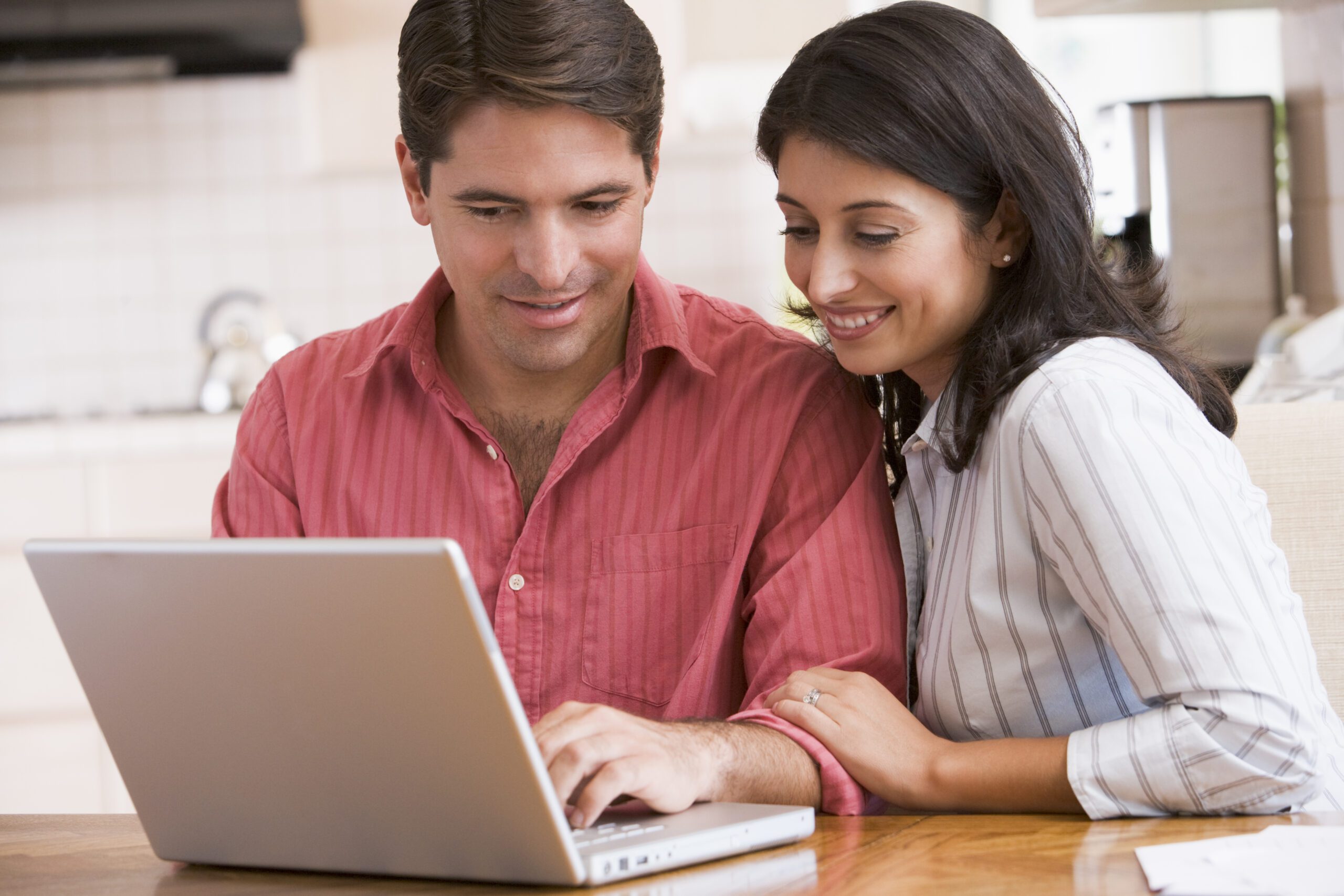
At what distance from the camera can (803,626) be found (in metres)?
1.37

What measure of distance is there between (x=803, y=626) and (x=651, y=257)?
2.81m

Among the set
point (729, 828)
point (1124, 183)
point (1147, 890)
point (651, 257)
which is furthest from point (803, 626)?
point (651, 257)

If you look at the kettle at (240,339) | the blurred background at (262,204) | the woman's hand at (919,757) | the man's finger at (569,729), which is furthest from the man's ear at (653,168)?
the kettle at (240,339)

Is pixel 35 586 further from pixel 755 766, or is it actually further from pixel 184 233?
pixel 755 766

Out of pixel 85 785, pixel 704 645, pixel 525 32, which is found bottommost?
pixel 85 785

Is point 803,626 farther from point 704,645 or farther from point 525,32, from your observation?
point 525,32

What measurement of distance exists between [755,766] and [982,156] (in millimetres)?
575

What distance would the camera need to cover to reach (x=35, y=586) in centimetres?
318

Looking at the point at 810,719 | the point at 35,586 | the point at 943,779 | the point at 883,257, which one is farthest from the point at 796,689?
the point at 35,586

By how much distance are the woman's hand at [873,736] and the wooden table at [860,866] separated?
0.07 meters

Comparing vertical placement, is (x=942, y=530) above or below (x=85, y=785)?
above

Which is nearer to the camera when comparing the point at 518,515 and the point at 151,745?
the point at 151,745

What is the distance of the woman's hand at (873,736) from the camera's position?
115 centimetres

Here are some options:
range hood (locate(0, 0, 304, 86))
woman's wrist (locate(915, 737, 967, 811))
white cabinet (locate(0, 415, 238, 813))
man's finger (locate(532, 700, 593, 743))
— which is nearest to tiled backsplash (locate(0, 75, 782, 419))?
range hood (locate(0, 0, 304, 86))
